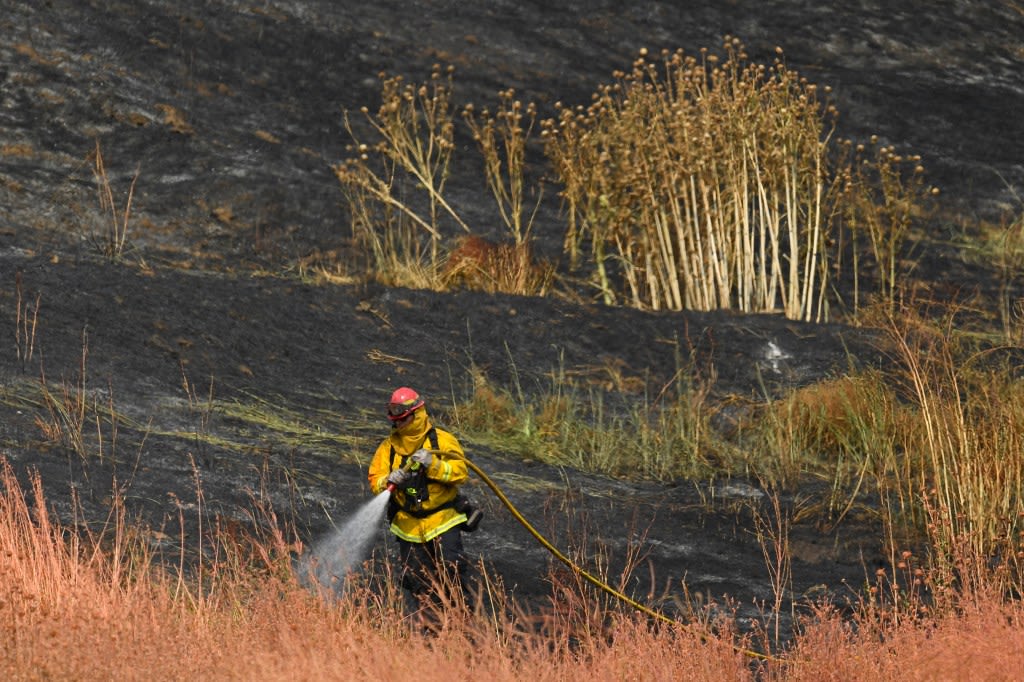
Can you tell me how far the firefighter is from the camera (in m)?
7.54

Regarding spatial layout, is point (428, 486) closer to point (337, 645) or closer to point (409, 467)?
point (409, 467)

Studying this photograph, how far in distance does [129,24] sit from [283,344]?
632 cm

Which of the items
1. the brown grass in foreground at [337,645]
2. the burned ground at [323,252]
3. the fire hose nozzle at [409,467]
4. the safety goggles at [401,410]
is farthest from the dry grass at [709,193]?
the brown grass in foreground at [337,645]

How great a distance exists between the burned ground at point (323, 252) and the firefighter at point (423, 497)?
59 cm

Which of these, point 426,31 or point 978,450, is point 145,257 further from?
point 978,450

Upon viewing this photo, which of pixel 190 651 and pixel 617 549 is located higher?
pixel 190 651

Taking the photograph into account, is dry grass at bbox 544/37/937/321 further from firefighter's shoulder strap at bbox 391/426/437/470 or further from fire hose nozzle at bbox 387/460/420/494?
fire hose nozzle at bbox 387/460/420/494

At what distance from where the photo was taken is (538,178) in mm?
15727

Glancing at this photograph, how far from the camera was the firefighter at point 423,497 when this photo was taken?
24.7 ft

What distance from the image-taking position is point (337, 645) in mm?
5938

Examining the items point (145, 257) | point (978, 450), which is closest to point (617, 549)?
point (978, 450)

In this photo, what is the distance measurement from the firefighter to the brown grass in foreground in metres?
0.92

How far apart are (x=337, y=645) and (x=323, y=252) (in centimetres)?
849

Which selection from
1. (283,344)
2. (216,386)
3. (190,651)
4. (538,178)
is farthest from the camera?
(538,178)
